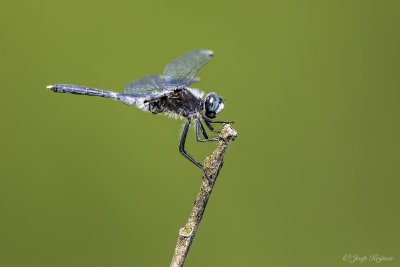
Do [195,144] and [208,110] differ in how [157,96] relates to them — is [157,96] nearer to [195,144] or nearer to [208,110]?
[208,110]

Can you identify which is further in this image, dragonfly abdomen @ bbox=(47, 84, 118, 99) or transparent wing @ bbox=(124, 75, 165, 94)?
dragonfly abdomen @ bbox=(47, 84, 118, 99)

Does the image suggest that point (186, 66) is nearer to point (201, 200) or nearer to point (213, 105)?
point (213, 105)

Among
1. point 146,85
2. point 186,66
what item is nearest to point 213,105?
point 186,66

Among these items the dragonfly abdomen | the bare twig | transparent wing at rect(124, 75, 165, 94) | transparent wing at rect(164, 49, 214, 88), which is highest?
transparent wing at rect(164, 49, 214, 88)

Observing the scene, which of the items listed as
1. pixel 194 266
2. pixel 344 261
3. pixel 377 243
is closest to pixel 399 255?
pixel 377 243

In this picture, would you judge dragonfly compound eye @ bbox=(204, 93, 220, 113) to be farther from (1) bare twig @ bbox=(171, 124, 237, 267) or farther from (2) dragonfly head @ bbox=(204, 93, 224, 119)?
(1) bare twig @ bbox=(171, 124, 237, 267)

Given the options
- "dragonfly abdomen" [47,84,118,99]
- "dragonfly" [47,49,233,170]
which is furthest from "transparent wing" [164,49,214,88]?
Result: "dragonfly abdomen" [47,84,118,99]
